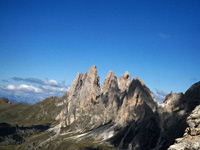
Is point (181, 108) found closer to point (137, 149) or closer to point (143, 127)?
point (143, 127)

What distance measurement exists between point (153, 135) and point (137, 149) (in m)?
18.9

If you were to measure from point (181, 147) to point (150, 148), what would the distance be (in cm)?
16581

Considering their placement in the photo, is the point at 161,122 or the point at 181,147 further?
the point at 161,122

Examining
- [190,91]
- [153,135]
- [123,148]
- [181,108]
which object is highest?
[190,91]

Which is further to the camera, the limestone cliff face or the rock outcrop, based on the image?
the limestone cliff face

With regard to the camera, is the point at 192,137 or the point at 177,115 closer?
the point at 192,137

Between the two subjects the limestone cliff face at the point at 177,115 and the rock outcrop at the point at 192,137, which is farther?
the limestone cliff face at the point at 177,115

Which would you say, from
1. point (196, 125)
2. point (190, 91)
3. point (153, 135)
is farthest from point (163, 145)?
point (196, 125)

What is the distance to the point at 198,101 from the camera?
168 m

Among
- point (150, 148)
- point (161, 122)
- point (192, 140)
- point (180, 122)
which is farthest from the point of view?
point (161, 122)

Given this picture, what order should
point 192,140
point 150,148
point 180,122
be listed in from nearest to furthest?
1. point 192,140
2. point 180,122
3. point 150,148

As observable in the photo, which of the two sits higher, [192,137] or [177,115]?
[177,115]

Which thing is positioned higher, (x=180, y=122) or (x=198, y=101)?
(x=198, y=101)

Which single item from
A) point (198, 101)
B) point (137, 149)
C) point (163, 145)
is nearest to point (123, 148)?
point (137, 149)
